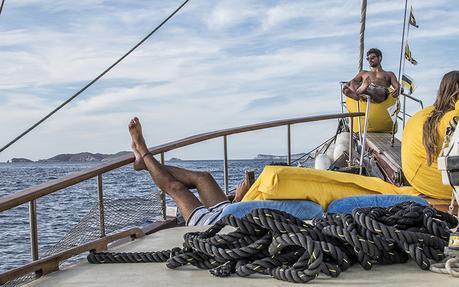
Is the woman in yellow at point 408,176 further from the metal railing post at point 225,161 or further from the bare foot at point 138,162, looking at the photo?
the metal railing post at point 225,161

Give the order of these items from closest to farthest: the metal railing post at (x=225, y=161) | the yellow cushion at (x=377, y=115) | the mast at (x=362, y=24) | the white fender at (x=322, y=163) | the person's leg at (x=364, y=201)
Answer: the person's leg at (x=364, y=201) → the metal railing post at (x=225, y=161) → the white fender at (x=322, y=163) → the yellow cushion at (x=377, y=115) → the mast at (x=362, y=24)

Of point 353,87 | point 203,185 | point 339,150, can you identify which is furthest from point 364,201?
point 353,87

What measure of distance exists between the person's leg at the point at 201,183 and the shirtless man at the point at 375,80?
16.0ft

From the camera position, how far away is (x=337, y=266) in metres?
2.30

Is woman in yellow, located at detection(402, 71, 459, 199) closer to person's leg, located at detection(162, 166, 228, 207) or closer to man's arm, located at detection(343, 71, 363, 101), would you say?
person's leg, located at detection(162, 166, 228, 207)

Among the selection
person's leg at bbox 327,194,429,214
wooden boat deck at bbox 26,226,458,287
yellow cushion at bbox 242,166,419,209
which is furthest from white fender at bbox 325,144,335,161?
wooden boat deck at bbox 26,226,458,287

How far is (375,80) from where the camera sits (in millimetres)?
9109

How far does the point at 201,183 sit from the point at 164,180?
0.79 feet

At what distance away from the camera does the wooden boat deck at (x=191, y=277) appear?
2.24 meters

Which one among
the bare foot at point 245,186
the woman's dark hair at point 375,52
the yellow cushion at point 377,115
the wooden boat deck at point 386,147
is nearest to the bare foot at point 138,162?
the bare foot at point 245,186

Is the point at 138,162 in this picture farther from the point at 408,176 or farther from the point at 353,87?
the point at 353,87

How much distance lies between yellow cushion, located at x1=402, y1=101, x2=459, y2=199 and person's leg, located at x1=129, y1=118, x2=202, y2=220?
1.41 m

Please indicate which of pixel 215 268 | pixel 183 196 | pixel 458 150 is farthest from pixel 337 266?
pixel 183 196

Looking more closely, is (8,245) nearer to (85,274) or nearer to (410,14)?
(410,14)
